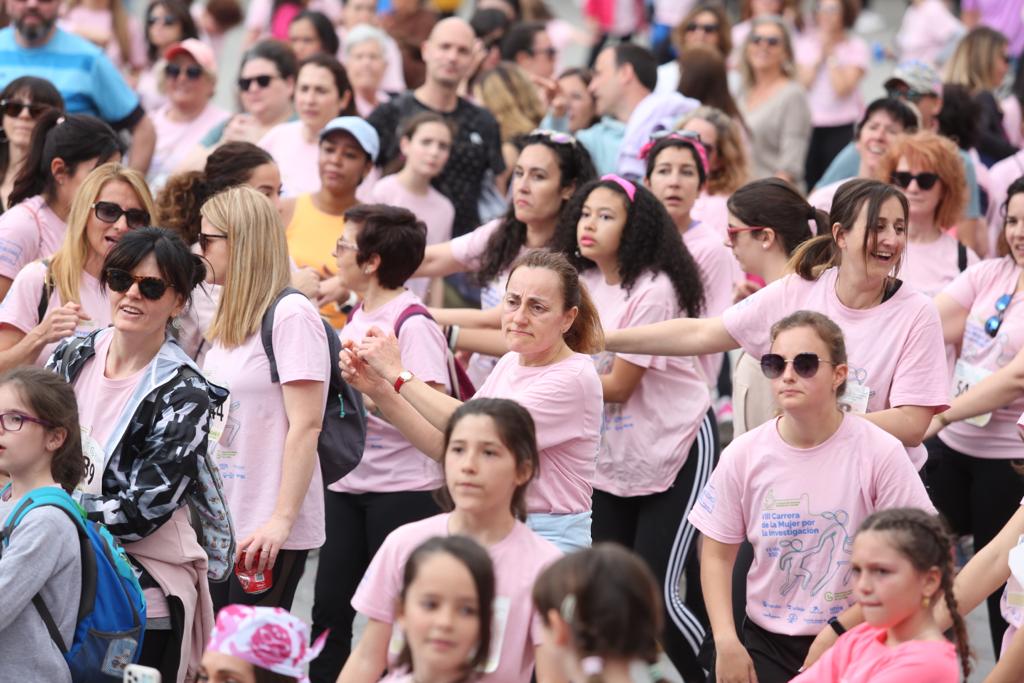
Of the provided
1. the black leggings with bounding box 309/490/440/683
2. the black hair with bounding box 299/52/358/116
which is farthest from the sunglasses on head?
the black leggings with bounding box 309/490/440/683

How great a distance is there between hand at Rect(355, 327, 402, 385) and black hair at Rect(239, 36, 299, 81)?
450 cm

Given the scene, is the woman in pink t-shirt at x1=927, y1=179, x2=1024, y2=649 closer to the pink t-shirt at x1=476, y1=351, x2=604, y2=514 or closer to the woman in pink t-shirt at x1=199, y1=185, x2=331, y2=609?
the pink t-shirt at x1=476, y1=351, x2=604, y2=514

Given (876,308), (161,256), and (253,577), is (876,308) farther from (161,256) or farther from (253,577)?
(161,256)

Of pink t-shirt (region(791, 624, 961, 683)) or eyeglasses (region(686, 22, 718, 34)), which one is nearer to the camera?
pink t-shirt (region(791, 624, 961, 683))

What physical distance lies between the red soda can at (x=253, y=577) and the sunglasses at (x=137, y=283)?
0.89 metres

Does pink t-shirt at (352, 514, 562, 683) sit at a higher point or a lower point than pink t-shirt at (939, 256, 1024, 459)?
lower

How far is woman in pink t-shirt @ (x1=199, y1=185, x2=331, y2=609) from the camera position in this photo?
532cm

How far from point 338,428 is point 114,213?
3.70 feet

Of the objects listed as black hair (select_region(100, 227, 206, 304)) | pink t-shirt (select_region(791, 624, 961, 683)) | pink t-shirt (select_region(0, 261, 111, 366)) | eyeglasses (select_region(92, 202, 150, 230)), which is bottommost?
pink t-shirt (select_region(791, 624, 961, 683))

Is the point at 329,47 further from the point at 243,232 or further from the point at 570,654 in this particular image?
the point at 570,654

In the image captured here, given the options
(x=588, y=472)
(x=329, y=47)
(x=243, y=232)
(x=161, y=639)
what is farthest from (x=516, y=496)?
(x=329, y=47)

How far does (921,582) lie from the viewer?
4070 mm

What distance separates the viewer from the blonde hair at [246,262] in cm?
540

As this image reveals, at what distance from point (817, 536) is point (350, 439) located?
1686 millimetres
